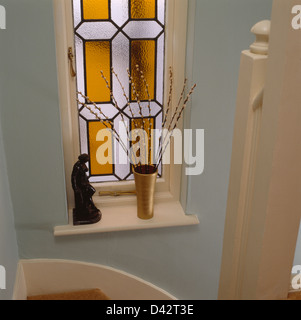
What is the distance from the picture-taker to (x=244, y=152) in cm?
123

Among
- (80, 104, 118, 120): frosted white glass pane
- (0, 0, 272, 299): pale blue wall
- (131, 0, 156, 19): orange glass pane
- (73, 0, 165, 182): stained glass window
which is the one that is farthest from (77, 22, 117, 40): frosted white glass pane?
(80, 104, 118, 120): frosted white glass pane

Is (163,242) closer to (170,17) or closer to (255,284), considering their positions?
(170,17)

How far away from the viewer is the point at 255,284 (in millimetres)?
1242

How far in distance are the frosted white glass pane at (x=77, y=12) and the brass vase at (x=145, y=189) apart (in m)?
0.90

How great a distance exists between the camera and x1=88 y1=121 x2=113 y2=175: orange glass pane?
2609 millimetres

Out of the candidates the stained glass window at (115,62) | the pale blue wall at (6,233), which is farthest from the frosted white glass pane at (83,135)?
the pale blue wall at (6,233)

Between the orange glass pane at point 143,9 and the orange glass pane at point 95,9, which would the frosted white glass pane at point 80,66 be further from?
the orange glass pane at point 143,9

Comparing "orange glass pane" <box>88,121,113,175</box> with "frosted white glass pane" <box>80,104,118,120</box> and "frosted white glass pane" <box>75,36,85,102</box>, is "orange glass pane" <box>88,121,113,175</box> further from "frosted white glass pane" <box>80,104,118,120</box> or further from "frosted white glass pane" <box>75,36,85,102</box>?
"frosted white glass pane" <box>75,36,85,102</box>

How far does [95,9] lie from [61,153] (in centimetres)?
81

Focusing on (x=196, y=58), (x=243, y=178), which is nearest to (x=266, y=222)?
(x=243, y=178)

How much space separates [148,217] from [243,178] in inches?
57.7

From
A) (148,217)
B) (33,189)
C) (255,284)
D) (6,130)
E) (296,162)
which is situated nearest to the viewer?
(296,162)

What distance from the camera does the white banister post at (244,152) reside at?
1.16 m

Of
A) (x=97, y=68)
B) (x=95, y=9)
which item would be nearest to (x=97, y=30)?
(x=95, y=9)
